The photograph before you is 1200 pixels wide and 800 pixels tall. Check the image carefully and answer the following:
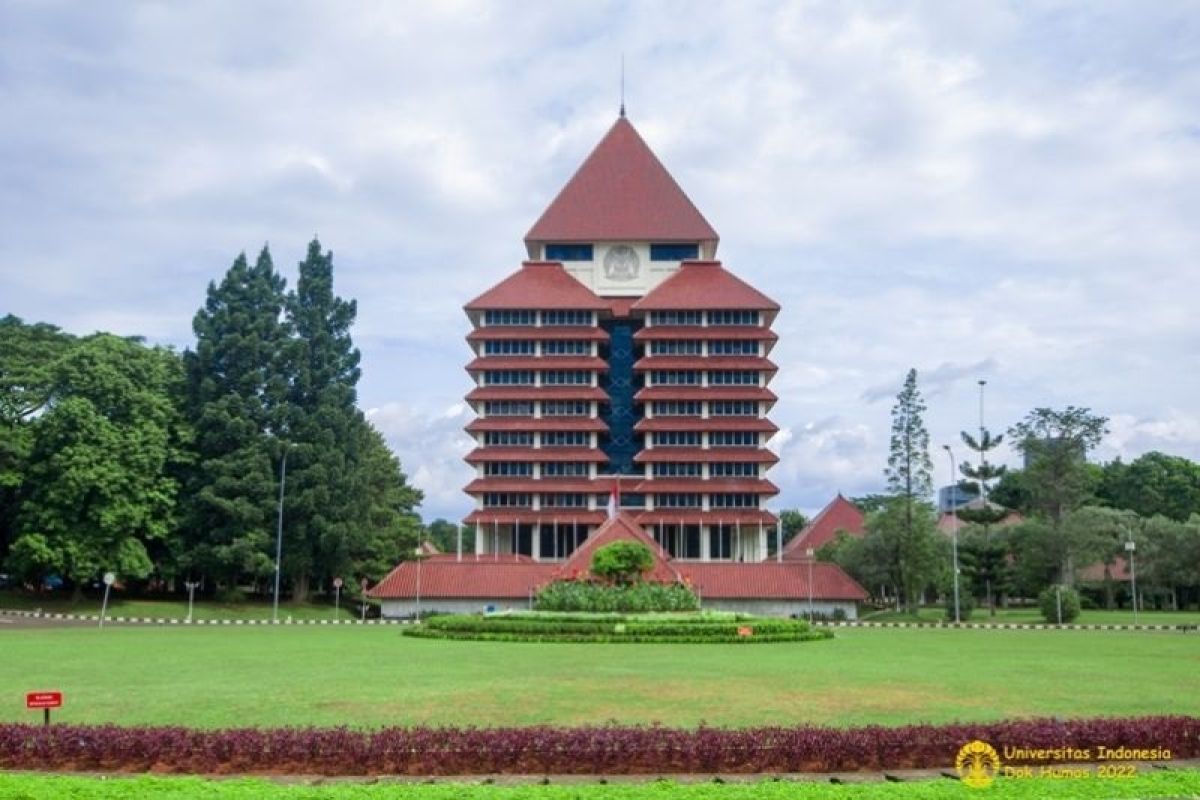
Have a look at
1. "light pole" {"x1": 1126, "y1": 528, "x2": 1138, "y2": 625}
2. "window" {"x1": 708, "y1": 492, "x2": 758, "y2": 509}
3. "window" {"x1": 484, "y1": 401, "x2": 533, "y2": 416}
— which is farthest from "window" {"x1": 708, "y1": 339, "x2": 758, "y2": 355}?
"light pole" {"x1": 1126, "y1": 528, "x2": 1138, "y2": 625}

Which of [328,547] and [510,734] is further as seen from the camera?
[328,547]

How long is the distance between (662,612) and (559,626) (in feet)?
16.0

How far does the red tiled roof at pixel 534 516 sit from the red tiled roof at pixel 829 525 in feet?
60.0

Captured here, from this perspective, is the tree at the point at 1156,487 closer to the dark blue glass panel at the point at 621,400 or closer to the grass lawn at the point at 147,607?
the dark blue glass panel at the point at 621,400

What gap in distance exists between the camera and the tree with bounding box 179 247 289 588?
55938 millimetres

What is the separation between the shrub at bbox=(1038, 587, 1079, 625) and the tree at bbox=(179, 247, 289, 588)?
37978 millimetres

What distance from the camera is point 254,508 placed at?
55812 mm

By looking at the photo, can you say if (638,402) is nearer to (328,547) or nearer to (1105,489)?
(328,547)

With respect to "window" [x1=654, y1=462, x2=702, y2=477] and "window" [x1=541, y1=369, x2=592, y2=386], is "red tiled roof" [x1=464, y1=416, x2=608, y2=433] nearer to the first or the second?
"window" [x1=541, y1=369, x2=592, y2=386]

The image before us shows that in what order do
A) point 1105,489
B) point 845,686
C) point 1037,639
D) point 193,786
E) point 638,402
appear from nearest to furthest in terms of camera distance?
point 193,786, point 845,686, point 1037,639, point 638,402, point 1105,489

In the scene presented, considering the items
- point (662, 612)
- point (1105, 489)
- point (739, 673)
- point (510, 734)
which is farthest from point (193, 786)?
point (1105, 489)

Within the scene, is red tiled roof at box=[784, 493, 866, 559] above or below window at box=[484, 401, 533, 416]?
below

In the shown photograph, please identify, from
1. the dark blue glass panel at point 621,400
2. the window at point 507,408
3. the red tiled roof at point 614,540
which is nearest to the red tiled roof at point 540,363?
the window at point 507,408

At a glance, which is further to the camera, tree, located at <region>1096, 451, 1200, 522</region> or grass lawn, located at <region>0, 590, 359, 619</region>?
tree, located at <region>1096, 451, 1200, 522</region>
